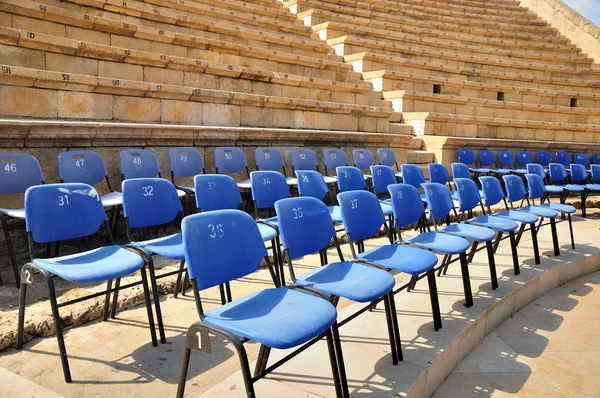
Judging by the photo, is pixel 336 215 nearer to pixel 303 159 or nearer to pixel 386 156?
pixel 303 159

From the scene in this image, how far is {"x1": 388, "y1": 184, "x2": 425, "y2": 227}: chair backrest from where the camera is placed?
3697 millimetres

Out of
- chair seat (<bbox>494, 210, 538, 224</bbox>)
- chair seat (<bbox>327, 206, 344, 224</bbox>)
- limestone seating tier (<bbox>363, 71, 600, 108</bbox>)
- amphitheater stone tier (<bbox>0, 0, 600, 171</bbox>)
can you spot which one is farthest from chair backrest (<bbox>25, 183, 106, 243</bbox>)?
limestone seating tier (<bbox>363, 71, 600, 108</bbox>)

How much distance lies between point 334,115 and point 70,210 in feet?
16.7

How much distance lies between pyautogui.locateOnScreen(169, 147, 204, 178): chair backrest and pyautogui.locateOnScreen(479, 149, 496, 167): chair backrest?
18.2 ft

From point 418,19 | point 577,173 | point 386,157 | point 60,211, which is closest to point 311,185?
point 60,211

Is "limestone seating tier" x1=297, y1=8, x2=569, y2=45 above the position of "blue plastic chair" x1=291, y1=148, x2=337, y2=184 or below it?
above

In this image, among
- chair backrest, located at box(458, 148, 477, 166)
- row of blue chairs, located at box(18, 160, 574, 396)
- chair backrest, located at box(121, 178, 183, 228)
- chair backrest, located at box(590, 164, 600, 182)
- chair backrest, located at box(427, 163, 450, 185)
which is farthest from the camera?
chair backrest, located at box(458, 148, 477, 166)

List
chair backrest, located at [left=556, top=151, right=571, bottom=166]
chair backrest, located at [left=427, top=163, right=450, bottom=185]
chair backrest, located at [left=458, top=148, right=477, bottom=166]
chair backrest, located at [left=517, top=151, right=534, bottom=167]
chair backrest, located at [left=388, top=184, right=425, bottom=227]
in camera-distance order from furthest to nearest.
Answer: chair backrest, located at [left=556, top=151, right=571, bottom=166]
chair backrest, located at [left=517, top=151, right=534, bottom=167]
chair backrest, located at [left=458, top=148, right=477, bottom=166]
chair backrest, located at [left=427, top=163, right=450, bottom=185]
chair backrest, located at [left=388, top=184, right=425, bottom=227]

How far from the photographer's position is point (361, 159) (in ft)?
21.6

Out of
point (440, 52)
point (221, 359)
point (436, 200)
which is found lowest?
point (221, 359)

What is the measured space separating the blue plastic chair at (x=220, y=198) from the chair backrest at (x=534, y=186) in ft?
11.6

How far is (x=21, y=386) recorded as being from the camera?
2.16m

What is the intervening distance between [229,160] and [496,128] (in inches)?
248

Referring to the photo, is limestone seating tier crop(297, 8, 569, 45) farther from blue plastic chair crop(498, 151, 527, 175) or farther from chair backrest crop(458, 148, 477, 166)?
chair backrest crop(458, 148, 477, 166)
